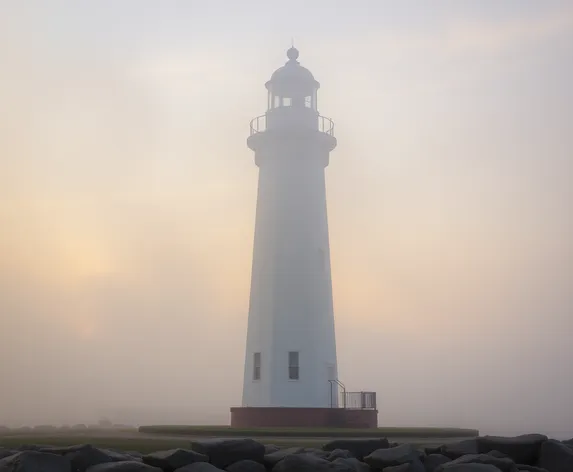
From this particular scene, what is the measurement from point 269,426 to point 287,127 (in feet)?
34.1

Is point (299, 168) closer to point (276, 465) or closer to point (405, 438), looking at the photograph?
point (405, 438)

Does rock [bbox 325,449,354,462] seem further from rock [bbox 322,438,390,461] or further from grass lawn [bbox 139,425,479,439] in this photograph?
grass lawn [bbox 139,425,479,439]

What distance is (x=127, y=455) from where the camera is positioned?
1326 centimetres

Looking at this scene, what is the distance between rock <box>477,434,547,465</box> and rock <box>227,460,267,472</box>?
14.2 feet

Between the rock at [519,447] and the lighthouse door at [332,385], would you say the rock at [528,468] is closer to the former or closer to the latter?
the rock at [519,447]

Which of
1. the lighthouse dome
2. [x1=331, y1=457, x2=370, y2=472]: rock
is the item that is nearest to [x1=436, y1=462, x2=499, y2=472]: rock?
[x1=331, y1=457, x2=370, y2=472]: rock

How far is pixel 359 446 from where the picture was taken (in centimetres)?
1460

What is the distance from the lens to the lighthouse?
27109 mm

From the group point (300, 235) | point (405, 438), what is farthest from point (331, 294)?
point (405, 438)

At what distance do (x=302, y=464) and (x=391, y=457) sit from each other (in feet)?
5.68

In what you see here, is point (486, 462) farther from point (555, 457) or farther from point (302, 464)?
point (302, 464)

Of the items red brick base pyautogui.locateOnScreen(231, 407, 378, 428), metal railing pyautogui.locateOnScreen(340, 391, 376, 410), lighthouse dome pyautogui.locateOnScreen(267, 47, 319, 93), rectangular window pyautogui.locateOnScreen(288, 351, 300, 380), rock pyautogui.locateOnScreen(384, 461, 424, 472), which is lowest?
rock pyautogui.locateOnScreen(384, 461, 424, 472)

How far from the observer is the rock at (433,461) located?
1382 centimetres

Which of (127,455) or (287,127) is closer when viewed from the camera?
(127,455)
